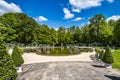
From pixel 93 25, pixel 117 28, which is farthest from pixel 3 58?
pixel 93 25

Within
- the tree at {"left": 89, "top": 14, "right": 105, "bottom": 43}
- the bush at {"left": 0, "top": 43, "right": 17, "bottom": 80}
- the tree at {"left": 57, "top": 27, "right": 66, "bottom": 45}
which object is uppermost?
the tree at {"left": 89, "top": 14, "right": 105, "bottom": 43}

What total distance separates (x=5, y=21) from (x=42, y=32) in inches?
741

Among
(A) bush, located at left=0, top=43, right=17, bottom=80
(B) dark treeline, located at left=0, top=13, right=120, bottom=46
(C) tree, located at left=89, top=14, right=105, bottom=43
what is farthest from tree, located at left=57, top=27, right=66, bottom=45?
(A) bush, located at left=0, top=43, right=17, bottom=80

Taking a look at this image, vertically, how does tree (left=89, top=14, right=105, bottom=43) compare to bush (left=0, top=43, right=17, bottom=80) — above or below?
above

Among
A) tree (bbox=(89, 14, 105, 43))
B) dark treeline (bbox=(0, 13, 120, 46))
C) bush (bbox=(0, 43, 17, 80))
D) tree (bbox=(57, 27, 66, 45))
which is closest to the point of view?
bush (bbox=(0, 43, 17, 80))

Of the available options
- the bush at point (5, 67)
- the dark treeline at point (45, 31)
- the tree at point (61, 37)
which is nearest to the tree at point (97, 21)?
the dark treeline at point (45, 31)

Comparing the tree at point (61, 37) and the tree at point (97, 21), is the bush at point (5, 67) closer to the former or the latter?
the tree at point (97, 21)

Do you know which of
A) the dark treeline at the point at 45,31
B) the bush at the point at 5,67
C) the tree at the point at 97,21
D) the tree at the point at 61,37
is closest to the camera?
the bush at the point at 5,67

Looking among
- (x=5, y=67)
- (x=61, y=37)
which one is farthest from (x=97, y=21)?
(x=5, y=67)

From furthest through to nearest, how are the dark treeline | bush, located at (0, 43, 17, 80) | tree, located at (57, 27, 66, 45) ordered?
tree, located at (57, 27, 66, 45)
the dark treeline
bush, located at (0, 43, 17, 80)

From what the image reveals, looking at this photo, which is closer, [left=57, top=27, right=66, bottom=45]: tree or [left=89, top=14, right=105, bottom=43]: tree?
[left=89, top=14, right=105, bottom=43]: tree

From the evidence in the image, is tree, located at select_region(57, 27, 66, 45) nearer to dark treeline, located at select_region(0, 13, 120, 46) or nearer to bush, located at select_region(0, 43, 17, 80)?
dark treeline, located at select_region(0, 13, 120, 46)

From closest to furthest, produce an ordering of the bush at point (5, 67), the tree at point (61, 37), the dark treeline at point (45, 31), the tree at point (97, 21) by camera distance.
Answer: the bush at point (5, 67), the dark treeline at point (45, 31), the tree at point (97, 21), the tree at point (61, 37)

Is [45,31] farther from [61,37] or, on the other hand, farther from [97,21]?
[97,21]
